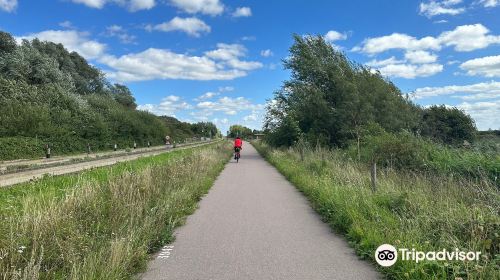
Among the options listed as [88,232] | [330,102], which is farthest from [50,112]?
[88,232]

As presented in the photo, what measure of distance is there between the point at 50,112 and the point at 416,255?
4646cm

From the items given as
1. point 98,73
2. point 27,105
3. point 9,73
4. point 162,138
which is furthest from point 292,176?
point 98,73

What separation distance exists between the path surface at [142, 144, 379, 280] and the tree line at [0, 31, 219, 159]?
2917 centimetres

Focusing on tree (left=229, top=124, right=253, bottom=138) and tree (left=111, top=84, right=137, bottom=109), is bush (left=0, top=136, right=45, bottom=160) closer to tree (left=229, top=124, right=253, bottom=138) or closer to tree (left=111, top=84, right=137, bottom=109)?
tree (left=111, top=84, right=137, bottom=109)

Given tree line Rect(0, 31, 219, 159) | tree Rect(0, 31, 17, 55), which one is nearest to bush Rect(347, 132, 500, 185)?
tree line Rect(0, 31, 219, 159)

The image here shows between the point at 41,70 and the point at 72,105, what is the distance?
5.17 metres

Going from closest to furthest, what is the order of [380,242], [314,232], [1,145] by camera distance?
[380,242] < [314,232] < [1,145]

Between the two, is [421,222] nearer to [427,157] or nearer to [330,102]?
[427,157]

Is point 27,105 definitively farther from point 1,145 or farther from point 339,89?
point 339,89

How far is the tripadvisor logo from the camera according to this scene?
5.59 m

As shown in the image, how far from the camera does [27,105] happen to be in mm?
41938

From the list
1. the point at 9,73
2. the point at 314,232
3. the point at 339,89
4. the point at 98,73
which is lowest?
the point at 314,232

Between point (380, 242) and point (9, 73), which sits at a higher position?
point (9, 73)

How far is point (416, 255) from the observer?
19.0 feet
